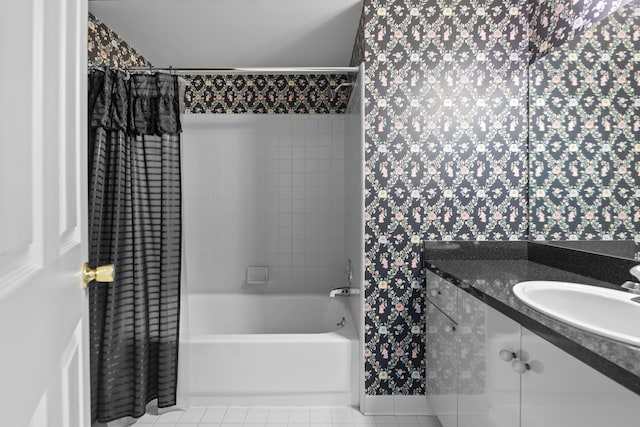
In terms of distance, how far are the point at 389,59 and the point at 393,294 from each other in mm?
1309

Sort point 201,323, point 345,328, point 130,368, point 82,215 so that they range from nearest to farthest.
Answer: point 82,215 → point 130,368 → point 345,328 → point 201,323

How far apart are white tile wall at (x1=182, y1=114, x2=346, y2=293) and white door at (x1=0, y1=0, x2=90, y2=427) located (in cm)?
265

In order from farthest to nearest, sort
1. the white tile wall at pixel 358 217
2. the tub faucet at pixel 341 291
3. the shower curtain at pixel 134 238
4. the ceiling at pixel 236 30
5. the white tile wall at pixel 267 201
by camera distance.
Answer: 1. the white tile wall at pixel 267 201
2. the tub faucet at pixel 341 291
3. the ceiling at pixel 236 30
4. the white tile wall at pixel 358 217
5. the shower curtain at pixel 134 238

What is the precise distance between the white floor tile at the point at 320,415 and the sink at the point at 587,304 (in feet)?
4.35

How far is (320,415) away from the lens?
2330 mm

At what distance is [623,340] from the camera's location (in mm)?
924

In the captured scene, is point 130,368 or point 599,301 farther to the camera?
point 130,368

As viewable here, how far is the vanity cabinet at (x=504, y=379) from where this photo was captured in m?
0.91

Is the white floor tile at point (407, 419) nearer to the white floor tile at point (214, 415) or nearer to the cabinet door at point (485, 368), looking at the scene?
the cabinet door at point (485, 368)

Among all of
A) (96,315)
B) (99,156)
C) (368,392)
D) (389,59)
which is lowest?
(368,392)

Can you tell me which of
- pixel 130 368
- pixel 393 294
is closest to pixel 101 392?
pixel 130 368

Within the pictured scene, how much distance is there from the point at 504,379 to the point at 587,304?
14.9 inches

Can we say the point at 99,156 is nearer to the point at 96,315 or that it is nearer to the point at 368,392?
the point at 96,315

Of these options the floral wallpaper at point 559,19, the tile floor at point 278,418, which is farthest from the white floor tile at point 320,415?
the floral wallpaper at point 559,19
